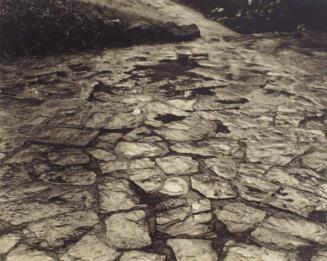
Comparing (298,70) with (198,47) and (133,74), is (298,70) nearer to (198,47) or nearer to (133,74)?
(198,47)

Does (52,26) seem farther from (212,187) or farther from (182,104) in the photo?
(212,187)

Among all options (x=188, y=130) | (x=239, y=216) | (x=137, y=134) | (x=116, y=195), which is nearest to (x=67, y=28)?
(x=137, y=134)

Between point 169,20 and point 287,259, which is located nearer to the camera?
point 287,259

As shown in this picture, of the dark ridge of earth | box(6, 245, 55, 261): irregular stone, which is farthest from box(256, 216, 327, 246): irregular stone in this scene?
the dark ridge of earth

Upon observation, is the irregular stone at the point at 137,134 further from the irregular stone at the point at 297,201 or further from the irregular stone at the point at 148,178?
the irregular stone at the point at 297,201

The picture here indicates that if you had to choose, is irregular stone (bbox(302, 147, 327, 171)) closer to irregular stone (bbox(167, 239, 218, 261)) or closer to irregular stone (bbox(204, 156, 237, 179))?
irregular stone (bbox(204, 156, 237, 179))

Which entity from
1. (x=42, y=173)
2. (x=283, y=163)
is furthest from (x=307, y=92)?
(x=42, y=173)
